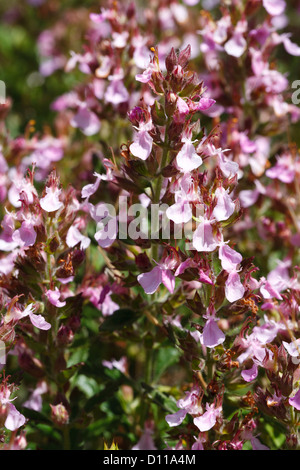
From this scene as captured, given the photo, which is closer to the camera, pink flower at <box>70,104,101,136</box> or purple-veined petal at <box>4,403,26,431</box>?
purple-veined petal at <box>4,403,26,431</box>

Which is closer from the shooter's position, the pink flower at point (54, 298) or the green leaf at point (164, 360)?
the pink flower at point (54, 298)

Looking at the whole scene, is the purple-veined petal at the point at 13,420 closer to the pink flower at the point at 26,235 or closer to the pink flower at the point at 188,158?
the pink flower at the point at 26,235

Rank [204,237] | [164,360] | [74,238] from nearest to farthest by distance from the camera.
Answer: [204,237] < [74,238] < [164,360]

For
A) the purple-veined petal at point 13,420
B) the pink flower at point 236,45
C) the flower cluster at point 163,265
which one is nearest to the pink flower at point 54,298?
the flower cluster at point 163,265

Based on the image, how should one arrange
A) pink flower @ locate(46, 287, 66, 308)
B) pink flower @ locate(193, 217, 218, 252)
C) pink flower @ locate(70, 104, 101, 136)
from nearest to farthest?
pink flower @ locate(193, 217, 218, 252) < pink flower @ locate(46, 287, 66, 308) < pink flower @ locate(70, 104, 101, 136)

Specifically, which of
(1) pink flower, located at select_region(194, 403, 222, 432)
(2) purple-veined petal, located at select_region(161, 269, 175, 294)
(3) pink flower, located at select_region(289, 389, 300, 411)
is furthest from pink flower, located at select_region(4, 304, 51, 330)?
(3) pink flower, located at select_region(289, 389, 300, 411)

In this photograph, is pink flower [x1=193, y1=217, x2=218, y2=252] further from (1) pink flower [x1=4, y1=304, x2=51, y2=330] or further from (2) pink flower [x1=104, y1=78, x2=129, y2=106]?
(2) pink flower [x1=104, y1=78, x2=129, y2=106]

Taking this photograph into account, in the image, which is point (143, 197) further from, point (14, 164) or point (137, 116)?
point (14, 164)

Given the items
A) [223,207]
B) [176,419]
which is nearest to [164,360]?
[176,419]

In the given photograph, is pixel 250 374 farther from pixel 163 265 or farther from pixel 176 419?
pixel 163 265

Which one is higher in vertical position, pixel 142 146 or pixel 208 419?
pixel 142 146
